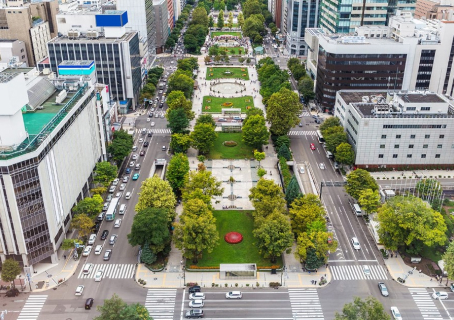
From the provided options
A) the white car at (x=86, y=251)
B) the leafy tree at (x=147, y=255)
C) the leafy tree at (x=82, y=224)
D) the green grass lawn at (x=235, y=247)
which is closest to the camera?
the leafy tree at (x=147, y=255)

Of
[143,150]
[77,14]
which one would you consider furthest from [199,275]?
[77,14]

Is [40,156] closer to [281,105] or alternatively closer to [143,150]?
[143,150]

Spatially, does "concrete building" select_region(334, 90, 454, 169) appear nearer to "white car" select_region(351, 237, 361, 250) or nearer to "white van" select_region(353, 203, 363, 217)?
"white van" select_region(353, 203, 363, 217)

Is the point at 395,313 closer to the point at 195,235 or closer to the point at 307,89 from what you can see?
the point at 195,235

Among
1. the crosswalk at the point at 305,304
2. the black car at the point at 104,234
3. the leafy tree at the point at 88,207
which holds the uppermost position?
the leafy tree at the point at 88,207

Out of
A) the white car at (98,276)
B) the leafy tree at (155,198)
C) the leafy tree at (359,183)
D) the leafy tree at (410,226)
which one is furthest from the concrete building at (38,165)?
the leafy tree at (410,226)

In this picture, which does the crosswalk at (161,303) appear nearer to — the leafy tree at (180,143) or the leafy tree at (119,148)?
the leafy tree at (119,148)
